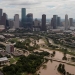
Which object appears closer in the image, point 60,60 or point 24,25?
point 60,60

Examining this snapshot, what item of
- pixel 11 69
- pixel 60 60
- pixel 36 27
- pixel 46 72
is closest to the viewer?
pixel 11 69

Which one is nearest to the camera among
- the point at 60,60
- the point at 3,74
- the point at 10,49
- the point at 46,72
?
the point at 3,74

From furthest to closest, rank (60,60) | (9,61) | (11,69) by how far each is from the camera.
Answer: (60,60) → (9,61) → (11,69)

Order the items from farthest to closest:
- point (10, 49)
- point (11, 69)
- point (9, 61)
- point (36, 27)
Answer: point (36, 27)
point (10, 49)
point (9, 61)
point (11, 69)

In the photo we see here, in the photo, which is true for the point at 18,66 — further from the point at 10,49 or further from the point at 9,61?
the point at 10,49

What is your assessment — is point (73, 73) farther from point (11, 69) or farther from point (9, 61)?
point (9, 61)

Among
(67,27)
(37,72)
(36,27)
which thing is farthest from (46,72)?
(67,27)

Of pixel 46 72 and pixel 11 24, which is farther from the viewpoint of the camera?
pixel 11 24

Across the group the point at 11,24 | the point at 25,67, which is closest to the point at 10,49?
the point at 25,67
